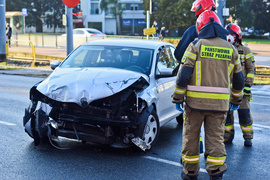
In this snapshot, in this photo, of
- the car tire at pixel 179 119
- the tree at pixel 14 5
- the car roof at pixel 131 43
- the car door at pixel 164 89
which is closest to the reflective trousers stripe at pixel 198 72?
the car door at pixel 164 89

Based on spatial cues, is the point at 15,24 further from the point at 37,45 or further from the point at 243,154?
the point at 243,154

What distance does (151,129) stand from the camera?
6.12 metres

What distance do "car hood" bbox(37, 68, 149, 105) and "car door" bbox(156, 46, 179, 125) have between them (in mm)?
525

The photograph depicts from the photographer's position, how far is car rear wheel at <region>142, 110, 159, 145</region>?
5996 mm

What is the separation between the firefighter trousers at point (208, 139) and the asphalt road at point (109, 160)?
548 mm

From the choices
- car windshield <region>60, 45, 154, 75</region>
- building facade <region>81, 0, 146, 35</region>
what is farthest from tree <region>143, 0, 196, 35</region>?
car windshield <region>60, 45, 154, 75</region>

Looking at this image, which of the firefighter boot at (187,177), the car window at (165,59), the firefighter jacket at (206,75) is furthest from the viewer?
the car window at (165,59)

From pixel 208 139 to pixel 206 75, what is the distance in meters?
0.69

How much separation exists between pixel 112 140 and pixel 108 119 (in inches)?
12.5

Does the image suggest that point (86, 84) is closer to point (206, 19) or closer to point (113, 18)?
point (206, 19)

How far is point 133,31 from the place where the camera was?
88.9 metres

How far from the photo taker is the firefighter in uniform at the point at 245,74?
21.2 feet

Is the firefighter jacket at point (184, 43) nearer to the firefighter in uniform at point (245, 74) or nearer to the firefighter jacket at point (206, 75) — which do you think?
the firefighter jacket at point (206, 75)

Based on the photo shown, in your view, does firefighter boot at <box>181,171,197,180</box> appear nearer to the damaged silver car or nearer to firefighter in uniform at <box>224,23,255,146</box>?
the damaged silver car
